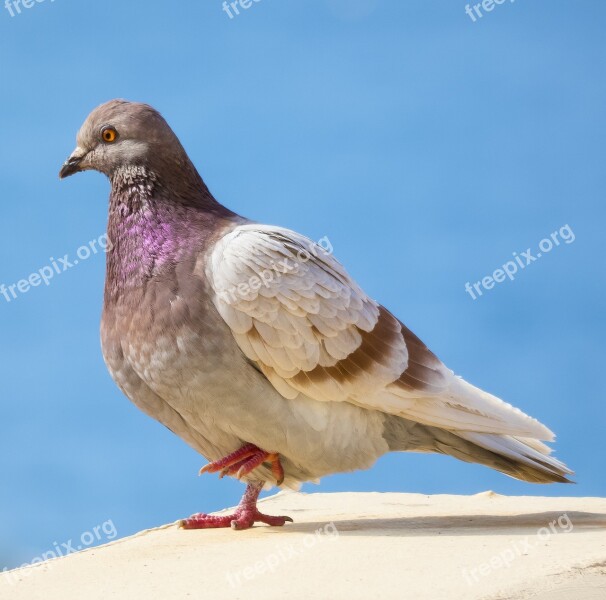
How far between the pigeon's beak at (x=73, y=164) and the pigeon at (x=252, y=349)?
13 millimetres

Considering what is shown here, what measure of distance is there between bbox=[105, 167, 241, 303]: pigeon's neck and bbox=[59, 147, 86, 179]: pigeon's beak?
306 millimetres

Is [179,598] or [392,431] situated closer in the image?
[179,598]

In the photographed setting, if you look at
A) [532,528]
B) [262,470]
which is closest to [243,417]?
[262,470]

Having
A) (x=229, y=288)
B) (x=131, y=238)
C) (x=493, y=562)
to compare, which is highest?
(x=131, y=238)

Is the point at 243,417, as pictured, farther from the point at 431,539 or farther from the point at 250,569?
the point at 431,539

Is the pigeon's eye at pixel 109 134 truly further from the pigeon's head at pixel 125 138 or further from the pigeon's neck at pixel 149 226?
the pigeon's neck at pixel 149 226

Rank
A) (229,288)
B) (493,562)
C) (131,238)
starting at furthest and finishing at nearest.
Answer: (131,238), (229,288), (493,562)

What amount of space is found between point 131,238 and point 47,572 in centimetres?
204

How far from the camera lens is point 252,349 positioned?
20.4ft

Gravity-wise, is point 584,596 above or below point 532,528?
below

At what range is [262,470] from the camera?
262 inches

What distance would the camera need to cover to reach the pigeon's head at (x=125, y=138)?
6.64 m
